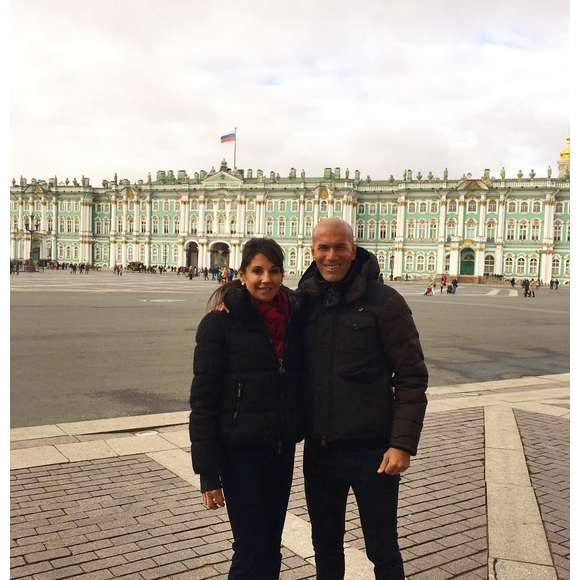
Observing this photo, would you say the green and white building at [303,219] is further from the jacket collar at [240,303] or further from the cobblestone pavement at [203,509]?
the jacket collar at [240,303]

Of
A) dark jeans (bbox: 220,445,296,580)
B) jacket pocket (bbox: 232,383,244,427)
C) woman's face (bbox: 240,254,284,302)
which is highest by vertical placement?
woman's face (bbox: 240,254,284,302)

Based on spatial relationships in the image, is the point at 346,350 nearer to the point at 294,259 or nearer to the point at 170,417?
the point at 170,417

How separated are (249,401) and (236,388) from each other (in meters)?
0.08

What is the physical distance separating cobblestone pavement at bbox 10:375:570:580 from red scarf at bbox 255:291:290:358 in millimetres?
1682

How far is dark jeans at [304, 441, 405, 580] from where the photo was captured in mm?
2719

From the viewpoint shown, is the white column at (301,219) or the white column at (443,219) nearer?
the white column at (443,219)

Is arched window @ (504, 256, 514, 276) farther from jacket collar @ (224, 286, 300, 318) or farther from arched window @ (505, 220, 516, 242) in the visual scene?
jacket collar @ (224, 286, 300, 318)

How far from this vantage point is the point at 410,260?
79.6 meters

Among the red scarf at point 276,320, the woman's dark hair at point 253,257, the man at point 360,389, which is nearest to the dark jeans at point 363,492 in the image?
the man at point 360,389

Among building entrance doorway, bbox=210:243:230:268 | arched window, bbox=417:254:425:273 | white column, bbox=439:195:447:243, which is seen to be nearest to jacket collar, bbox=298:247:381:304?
white column, bbox=439:195:447:243

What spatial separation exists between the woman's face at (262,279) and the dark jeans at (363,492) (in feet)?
2.46

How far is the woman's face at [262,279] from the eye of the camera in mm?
2734
